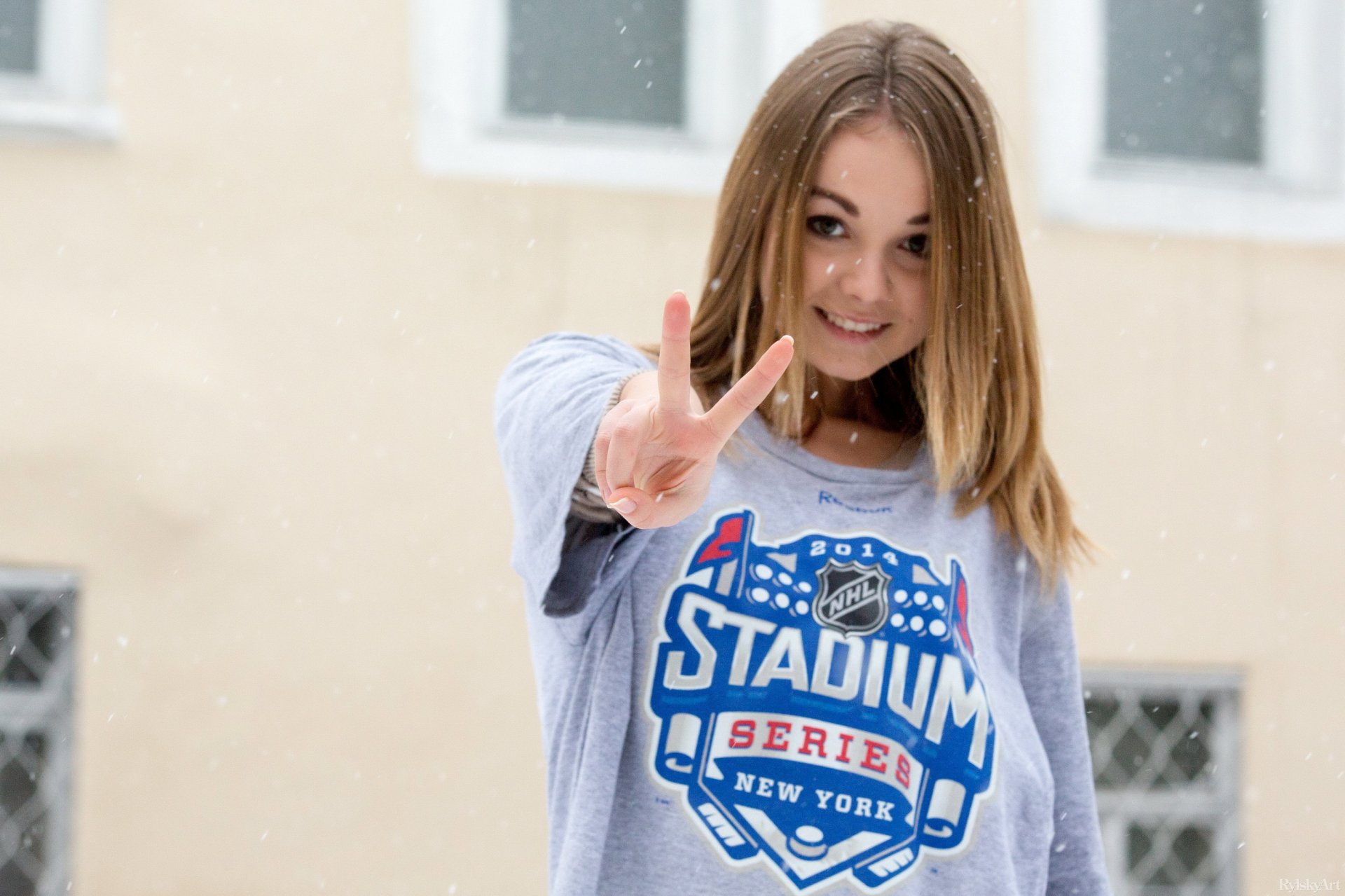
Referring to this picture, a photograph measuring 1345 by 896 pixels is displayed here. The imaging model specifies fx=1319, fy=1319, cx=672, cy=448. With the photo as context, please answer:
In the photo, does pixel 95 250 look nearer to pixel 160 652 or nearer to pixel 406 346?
pixel 406 346

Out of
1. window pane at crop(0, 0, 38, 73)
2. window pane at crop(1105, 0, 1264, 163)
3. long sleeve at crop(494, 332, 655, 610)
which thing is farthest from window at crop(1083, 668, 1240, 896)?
window pane at crop(0, 0, 38, 73)

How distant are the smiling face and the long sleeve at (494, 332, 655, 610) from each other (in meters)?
0.21

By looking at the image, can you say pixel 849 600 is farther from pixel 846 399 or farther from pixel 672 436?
pixel 672 436

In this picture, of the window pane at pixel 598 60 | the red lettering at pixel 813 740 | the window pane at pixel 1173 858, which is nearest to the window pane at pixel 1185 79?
the window pane at pixel 598 60

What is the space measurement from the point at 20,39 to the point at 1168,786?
3887mm

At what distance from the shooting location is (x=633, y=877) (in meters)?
1.12

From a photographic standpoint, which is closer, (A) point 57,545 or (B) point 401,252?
(A) point 57,545

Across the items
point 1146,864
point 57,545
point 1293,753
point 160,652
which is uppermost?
point 57,545

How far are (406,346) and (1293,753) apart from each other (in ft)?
9.21

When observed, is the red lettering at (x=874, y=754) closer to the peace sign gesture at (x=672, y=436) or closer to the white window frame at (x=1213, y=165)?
the peace sign gesture at (x=672, y=436)

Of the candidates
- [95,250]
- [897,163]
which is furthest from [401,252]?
[897,163]

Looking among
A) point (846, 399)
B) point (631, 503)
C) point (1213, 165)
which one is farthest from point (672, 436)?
point (1213, 165)

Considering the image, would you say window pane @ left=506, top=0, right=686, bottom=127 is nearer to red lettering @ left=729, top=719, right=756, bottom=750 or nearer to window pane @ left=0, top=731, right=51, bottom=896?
window pane @ left=0, top=731, right=51, bottom=896

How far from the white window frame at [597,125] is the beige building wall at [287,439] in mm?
60
